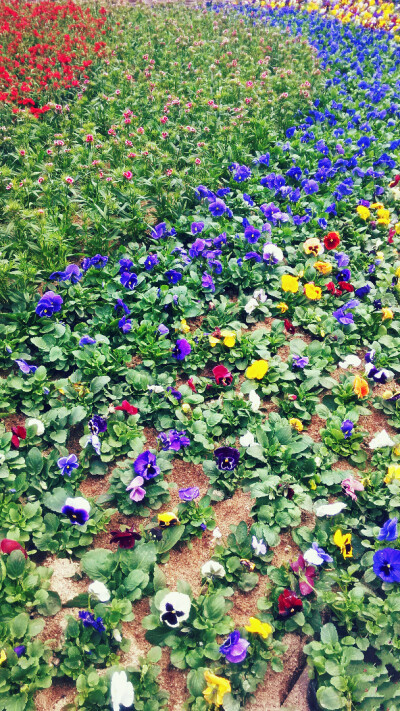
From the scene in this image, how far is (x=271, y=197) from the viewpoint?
4.63 metres

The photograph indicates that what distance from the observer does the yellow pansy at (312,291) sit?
357cm

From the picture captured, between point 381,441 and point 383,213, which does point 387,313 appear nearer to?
point 381,441

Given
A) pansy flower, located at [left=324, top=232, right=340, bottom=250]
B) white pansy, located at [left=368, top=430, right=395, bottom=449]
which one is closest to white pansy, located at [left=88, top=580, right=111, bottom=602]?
white pansy, located at [left=368, top=430, right=395, bottom=449]

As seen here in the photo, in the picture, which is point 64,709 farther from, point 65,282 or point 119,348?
point 65,282

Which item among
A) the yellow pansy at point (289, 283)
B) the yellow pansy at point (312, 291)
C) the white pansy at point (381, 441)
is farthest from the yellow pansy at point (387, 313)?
the white pansy at point (381, 441)

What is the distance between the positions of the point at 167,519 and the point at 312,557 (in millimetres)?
705

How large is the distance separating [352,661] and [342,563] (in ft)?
1.40

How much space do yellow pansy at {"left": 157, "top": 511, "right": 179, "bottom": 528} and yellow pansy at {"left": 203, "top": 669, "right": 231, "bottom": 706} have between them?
2.14 feet

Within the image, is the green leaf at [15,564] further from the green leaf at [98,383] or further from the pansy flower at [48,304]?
the pansy flower at [48,304]

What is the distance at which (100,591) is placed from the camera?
82.7 inches

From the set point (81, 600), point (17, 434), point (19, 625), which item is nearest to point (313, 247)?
point (17, 434)

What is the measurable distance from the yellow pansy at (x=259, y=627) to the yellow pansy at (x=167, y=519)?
570 millimetres

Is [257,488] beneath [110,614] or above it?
above

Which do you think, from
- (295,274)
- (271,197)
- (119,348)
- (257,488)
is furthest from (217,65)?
(257,488)
